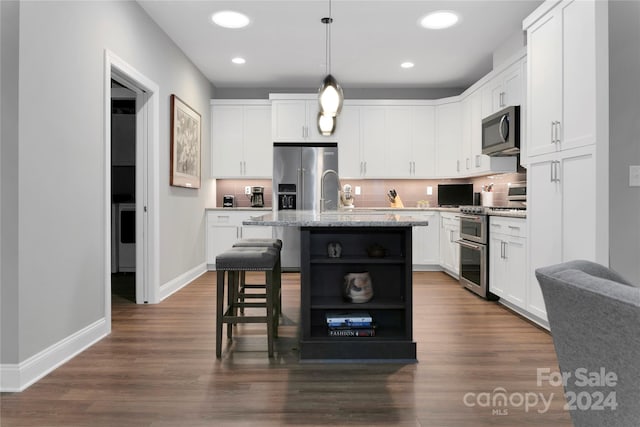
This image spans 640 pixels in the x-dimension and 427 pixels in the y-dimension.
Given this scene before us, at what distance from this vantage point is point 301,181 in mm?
5855

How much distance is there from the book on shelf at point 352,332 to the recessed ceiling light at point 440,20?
2.89 meters

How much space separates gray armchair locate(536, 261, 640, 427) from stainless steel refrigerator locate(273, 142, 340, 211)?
4.96 m

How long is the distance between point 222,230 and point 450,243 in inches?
119

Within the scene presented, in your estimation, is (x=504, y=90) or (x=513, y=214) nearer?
(x=513, y=214)

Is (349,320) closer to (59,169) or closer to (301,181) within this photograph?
(59,169)

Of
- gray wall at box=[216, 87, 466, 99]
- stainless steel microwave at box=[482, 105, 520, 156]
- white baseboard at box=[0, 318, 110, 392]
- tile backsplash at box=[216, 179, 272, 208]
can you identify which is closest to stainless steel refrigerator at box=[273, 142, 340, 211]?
tile backsplash at box=[216, 179, 272, 208]

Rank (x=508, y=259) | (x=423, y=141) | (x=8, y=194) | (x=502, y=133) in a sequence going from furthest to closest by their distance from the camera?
(x=423, y=141)
(x=502, y=133)
(x=508, y=259)
(x=8, y=194)

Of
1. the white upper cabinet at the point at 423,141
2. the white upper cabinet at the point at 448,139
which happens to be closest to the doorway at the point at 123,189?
the white upper cabinet at the point at 423,141

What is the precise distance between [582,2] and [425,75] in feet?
10.7

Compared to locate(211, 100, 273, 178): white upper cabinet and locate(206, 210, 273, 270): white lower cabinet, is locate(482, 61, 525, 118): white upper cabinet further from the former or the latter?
locate(206, 210, 273, 270): white lower cabinet

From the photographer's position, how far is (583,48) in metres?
2.52

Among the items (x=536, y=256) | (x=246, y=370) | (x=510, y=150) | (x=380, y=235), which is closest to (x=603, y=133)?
(x=536, y=256)

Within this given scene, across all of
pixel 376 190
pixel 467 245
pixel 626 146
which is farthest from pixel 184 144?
pixel 626 146

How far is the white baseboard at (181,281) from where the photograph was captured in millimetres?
4205
